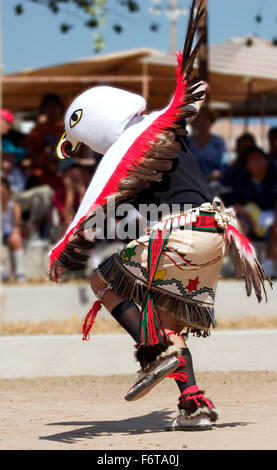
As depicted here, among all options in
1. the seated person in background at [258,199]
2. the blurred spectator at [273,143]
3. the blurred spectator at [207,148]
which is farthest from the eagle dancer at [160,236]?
the blurred spectator at [273,143]

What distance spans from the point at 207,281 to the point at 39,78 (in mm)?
7954

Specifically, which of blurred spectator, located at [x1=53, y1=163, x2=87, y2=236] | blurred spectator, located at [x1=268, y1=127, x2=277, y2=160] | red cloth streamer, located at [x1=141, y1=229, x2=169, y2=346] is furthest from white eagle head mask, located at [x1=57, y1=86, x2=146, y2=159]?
blurred spectator, located at [x1=268, y1=127, x2=277, y2=160]

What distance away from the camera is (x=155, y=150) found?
418 cm

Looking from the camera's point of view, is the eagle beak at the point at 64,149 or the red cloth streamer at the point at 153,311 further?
the eagle beak at the point at 64,149

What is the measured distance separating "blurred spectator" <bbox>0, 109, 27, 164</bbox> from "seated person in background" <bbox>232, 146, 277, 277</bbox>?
270 centimetres

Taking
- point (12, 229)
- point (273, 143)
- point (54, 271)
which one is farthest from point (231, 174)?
point (54, 271)

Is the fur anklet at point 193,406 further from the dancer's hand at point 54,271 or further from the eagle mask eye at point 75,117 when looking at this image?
the eagle mask eye at point 75,117

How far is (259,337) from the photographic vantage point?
6.15 m

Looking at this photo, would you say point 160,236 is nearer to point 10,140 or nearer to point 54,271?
point 54,271

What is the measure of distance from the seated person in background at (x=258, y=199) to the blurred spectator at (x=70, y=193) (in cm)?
170

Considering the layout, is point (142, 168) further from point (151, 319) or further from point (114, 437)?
point (114, 437)

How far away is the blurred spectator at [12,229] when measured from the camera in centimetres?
1008

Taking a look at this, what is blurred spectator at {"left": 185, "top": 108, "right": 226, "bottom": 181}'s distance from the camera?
34.0ft

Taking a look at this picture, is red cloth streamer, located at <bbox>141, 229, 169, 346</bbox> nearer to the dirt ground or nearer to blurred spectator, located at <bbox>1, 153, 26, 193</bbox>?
the dirt ground
